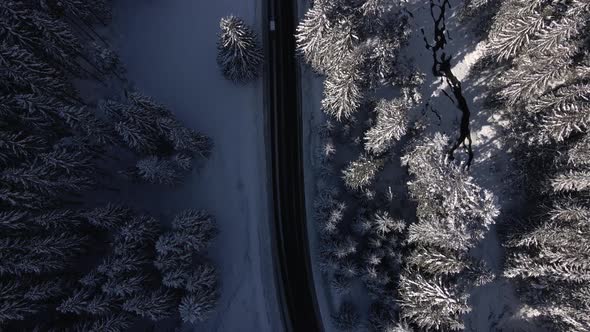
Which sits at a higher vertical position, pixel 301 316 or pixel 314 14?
pixel 314 14

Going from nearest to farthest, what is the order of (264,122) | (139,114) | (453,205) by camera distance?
(453,205) < (139,114) < (264,122)

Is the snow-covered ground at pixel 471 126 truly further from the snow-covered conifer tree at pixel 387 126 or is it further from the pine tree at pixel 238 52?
the snow-covered conifer tree at pixel 387 126

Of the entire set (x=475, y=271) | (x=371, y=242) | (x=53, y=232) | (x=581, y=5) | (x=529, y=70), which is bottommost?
(x=475, y=271)

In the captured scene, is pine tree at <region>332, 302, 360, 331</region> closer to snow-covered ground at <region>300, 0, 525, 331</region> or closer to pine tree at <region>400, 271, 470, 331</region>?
snow-covered ground at <region>300, 0, 525, 331</region>

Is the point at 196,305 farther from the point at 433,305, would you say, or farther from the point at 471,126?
the point at 471,126

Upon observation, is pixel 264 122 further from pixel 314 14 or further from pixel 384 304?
pixel 384 304

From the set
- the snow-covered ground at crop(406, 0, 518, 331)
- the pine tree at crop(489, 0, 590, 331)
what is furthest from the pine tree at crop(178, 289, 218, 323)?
the pine tree at crop(489, 0, 590, 331)

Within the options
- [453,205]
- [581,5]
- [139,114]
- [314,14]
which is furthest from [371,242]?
[581,5]

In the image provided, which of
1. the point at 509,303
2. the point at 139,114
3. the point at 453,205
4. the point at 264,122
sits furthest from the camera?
the point at 264,122

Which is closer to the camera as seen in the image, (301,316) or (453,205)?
(453,205)
